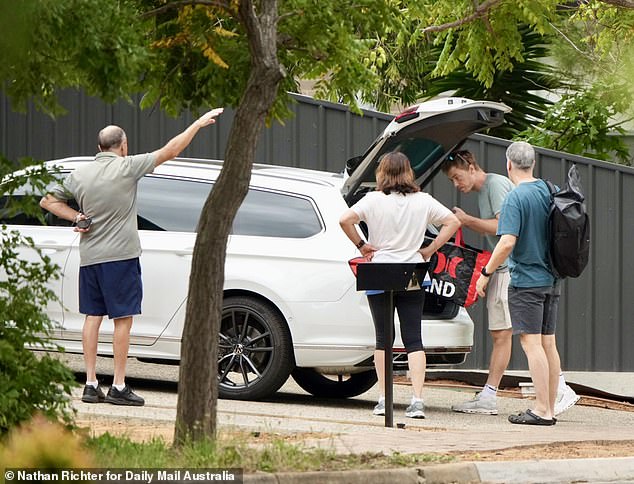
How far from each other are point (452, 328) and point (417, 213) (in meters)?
1.16

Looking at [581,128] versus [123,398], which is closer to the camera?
[123,398]

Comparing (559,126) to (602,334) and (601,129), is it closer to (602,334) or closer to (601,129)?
(601,129)

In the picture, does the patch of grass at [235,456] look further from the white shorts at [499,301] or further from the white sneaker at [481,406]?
the white shorts at [499,301]

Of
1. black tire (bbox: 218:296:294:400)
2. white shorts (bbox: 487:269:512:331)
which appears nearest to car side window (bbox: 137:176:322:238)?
black tire (bbox: 218:296:294:400)

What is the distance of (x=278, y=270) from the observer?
10.7 m

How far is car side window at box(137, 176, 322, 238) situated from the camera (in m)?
10.9

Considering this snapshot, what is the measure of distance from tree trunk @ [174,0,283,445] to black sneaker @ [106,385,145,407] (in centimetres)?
270

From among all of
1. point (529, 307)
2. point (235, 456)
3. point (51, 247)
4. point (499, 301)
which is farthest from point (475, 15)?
point (235, 456)

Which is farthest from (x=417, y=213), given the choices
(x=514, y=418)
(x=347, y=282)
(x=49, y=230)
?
(x=49, y=230)

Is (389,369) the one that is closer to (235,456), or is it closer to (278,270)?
(278,270)

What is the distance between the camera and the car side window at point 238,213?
10906 mm

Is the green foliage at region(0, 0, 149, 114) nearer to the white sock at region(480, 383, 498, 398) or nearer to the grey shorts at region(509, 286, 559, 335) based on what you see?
the grey shorts at region(509, 286, 559, 335)

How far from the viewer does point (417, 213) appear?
33.1ft

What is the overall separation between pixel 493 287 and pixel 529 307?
0.91 meters
